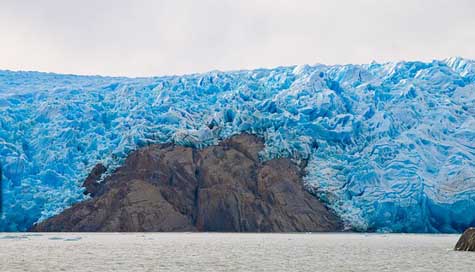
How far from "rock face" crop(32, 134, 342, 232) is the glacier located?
79cm

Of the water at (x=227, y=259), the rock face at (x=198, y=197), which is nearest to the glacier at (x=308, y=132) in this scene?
the rock face at (x=198, y=197)

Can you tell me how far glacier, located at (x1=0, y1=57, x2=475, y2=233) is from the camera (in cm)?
4416

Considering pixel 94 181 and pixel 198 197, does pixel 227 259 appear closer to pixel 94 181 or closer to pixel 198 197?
pixel 198 197

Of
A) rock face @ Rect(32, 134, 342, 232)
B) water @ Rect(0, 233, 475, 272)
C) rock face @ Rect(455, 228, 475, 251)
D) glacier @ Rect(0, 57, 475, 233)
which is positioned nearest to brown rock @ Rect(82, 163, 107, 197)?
rock face @ Rect(32, 134, 342, 232)

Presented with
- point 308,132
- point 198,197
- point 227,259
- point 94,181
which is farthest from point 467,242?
point 94,181

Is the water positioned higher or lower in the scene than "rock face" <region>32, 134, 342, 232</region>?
lower

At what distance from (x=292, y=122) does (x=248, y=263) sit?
25869 millimetres

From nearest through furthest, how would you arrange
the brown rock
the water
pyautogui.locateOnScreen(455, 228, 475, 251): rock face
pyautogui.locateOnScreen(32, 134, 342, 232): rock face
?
the water < pyautogui.locateOnScreen(455, 228, 475, 251): rock face < pyautogui.locateOnScreen(32, 134, 342, 232): rock face < the brown rock

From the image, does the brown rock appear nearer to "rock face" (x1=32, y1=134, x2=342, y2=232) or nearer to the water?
"rock face" (x1=32, y1=134, x2=342, y2=232)

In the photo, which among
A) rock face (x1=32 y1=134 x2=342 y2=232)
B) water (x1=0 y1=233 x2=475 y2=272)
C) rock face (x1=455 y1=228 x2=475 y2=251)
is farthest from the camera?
rock face (x1=32 y1=134 x2=342 y2=232)

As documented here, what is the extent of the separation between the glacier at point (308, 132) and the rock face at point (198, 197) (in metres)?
0.79

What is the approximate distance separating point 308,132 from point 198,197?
8.58 meters

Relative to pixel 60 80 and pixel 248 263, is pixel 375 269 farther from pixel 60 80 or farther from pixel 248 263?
pixel 60 80

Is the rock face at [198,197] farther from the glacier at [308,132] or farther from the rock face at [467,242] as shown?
the rock face at [467,242]
